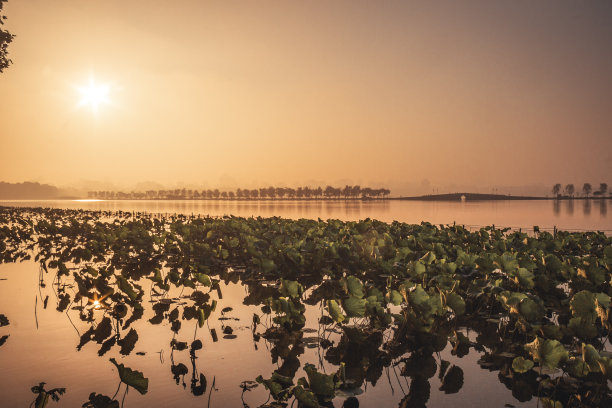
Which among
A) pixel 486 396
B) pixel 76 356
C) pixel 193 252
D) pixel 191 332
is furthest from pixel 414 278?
pixel 193 252

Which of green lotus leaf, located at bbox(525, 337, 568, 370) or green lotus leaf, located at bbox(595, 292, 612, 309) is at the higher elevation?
green lotus leaf, located at bbox(595, 292, 612, 309)

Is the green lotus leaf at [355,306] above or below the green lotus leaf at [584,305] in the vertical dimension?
below

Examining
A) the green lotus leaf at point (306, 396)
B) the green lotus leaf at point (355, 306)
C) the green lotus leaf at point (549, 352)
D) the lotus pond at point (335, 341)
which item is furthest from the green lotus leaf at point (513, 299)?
A: the green lotus leaf at point (306, 396)

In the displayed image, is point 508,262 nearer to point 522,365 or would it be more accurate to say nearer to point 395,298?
point 395,298

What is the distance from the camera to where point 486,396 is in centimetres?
578

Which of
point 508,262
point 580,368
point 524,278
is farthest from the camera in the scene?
point 508,262

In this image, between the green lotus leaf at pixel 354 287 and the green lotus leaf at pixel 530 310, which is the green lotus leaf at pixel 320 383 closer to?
the green lotus leaf at pixel 354 287

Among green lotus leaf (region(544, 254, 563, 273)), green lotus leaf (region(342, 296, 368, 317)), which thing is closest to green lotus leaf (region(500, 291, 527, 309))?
green lotus leaf (region(342, 296, 368, 317))

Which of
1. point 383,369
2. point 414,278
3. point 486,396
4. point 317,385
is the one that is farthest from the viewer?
point 414,278

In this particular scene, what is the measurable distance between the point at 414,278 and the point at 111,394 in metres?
6.61

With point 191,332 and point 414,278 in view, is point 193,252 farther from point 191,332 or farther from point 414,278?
point 414,278

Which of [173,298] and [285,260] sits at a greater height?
[285,260]

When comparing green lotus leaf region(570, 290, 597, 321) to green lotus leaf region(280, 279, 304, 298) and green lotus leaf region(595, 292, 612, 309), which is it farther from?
green lotus leaf region(280, 279, 304, 298)

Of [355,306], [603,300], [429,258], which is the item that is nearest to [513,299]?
[603,300]
